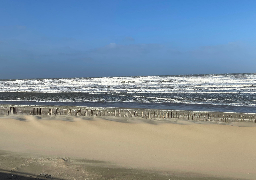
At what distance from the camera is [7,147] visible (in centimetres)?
916

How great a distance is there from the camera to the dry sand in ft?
22.6

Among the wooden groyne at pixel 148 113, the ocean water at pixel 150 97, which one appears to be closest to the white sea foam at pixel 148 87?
the ocean water at pixel 150 97

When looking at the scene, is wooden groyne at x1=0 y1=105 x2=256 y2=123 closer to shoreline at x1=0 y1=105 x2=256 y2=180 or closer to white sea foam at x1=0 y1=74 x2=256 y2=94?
shoreline at x1=0 y1=105 x2=256 y2=180

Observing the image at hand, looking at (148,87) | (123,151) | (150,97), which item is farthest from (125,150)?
(148,87)

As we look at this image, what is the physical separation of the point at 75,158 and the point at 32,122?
6055 mm

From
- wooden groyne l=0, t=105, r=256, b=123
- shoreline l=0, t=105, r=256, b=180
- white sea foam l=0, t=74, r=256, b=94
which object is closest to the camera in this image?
shoreline l=0, t=105, r=256, b=180

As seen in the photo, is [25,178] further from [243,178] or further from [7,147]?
[243,178]

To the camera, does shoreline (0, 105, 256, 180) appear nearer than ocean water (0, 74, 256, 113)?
Yes

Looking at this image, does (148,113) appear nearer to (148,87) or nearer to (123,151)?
(123,151)

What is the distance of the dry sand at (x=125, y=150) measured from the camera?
6.90 meters

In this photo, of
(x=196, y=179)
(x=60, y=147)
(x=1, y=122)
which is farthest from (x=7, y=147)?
(x=196, y=179)

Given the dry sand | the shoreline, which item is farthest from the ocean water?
the shoreline

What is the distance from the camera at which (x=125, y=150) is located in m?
8.90

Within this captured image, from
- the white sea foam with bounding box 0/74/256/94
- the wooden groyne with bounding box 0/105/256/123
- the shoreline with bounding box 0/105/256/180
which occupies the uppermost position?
the white sea foam with bounding box 0/74/256/94
